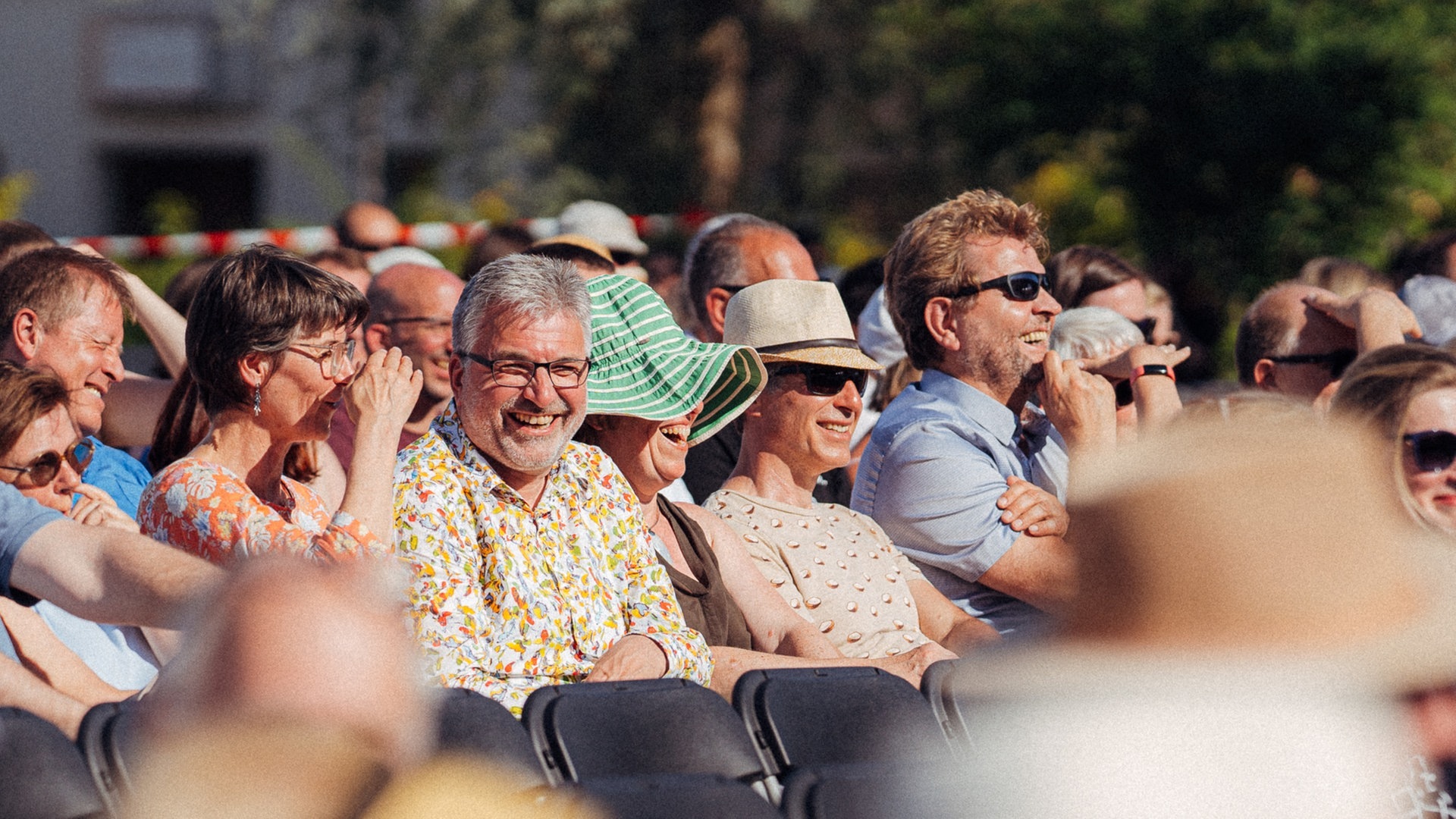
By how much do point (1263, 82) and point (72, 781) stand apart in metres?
10.6

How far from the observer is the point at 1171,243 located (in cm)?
1216

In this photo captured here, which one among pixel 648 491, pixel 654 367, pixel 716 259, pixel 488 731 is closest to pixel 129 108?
pixel 716 259

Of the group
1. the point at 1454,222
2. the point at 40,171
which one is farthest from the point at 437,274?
the point at 40,171

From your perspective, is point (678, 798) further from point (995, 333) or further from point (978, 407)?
point (995, 333)

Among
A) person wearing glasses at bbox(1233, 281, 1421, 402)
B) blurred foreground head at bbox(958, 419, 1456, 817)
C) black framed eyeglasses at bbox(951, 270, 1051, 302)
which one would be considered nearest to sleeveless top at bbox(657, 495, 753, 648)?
black framed eyeglasses at bbox(951, 270, 1051, 302)

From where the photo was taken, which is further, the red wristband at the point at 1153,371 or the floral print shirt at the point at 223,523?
the red wristband at the point at 1153,371

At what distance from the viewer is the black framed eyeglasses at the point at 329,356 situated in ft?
10.9

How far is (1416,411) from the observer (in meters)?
3.13

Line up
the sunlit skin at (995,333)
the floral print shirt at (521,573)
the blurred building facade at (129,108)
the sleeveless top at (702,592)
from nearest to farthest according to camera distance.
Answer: the floral print shirt at (521,573), the sleeveless top at (702,592), the sunlit skin at (995,333), the blurred building facade at (129,108)

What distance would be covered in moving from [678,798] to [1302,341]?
11.6ft

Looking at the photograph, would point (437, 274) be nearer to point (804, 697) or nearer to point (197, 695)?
point (804, 697)

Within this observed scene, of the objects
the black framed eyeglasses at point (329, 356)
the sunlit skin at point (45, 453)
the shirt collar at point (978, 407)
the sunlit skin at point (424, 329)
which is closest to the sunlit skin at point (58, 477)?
the sunlit skin at point (45, 453)

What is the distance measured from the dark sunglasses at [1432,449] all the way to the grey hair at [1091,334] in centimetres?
156

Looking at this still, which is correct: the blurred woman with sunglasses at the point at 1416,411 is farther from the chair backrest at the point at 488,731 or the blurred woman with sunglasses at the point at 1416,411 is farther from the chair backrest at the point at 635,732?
the chair backrest at the point at 488,731
